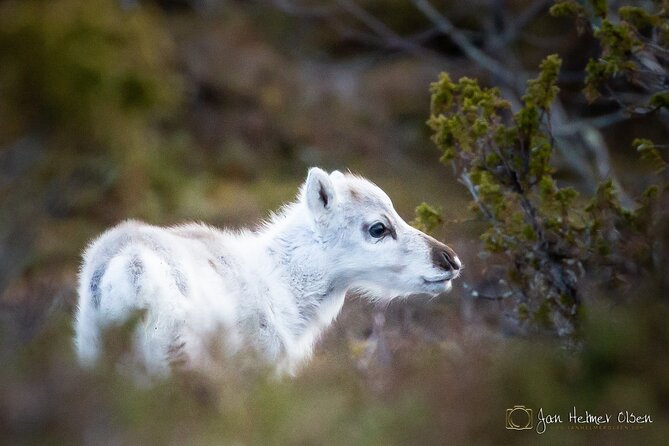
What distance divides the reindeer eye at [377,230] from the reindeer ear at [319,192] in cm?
34

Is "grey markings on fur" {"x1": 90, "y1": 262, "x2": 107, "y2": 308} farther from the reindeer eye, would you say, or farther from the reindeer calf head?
the reindeer eye

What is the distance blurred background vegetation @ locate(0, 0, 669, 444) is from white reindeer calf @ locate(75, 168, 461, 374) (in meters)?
0.33

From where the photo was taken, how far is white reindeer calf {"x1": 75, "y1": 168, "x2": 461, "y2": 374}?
6.16 metres

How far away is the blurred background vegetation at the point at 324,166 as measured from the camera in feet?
13.8

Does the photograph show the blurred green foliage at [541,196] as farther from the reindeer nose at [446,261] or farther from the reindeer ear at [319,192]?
the reindeer ear at [319,192]

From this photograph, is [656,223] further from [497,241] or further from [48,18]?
[48,18]

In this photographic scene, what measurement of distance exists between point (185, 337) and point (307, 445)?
2094 mm

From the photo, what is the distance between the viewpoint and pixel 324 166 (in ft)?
65.9

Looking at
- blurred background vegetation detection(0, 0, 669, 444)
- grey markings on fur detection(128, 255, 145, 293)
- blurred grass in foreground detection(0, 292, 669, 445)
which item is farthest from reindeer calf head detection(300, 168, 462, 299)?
blurred grass in foreground detection(0, 292, 669, 445)

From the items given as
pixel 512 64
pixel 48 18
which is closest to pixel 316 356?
pixel 512 64

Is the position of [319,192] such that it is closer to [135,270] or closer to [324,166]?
[135,270]

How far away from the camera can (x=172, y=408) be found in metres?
4.20

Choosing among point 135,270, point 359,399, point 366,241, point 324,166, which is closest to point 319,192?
point 366,241

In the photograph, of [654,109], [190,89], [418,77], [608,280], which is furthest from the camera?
[418,77]
